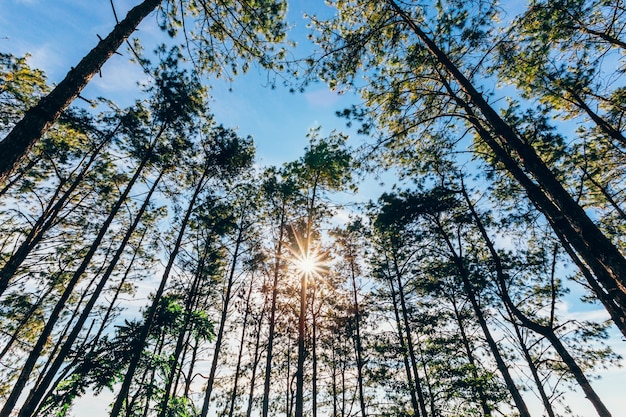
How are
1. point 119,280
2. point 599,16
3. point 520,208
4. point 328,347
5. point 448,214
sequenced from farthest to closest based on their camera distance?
point 328,347
point 119,280
point 448,214
point 520,208
point 599,16

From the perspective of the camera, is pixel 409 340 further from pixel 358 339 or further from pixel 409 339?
pixel 358 339

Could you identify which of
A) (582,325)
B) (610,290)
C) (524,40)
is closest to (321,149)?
(524,40)

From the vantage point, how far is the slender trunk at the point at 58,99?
9.29 ft

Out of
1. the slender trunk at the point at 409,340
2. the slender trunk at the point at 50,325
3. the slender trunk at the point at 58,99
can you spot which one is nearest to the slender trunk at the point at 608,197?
the slender trunk at the point at 409,340

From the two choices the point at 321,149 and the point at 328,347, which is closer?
the point at 321,149

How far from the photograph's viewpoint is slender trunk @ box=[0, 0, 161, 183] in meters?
2.83

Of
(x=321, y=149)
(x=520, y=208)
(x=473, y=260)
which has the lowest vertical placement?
(x=473, y=260)

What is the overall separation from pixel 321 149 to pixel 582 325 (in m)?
14.9

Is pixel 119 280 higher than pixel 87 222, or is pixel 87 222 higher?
pixel 87 222

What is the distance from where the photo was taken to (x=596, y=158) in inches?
420

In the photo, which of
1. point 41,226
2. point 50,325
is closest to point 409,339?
point 50,325

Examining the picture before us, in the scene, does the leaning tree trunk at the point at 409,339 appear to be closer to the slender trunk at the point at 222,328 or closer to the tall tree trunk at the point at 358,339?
the tall tree trunk at the point at 358,339

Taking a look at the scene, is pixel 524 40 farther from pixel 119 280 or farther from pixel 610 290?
pixel 119 280

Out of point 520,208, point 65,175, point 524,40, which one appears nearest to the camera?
point 524,40
